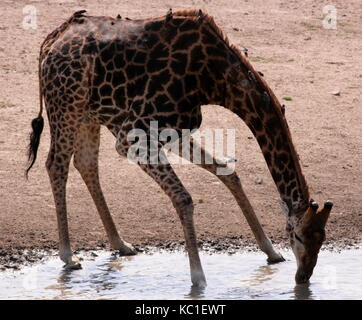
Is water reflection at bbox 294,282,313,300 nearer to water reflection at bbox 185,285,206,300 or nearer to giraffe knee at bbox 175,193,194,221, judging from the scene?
water reflection at bbox 185,285,206,300

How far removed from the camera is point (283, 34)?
51.0 feet

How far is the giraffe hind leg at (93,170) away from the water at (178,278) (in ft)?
0.43

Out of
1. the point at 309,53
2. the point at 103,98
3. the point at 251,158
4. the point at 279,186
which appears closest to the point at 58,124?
the point at 103,98

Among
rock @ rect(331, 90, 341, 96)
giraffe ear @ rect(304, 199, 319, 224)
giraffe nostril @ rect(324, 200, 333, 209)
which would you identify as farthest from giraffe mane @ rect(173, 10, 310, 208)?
rock @ rect(331, 90, 341, 96)

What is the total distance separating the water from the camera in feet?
29.2

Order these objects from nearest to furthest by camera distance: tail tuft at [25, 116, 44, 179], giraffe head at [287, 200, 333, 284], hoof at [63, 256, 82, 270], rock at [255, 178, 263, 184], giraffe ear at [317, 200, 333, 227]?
giraffe ear at [317, 200, 333, 227]
giraffe head at [287, 200, 333, 284]
hoof at [63, 256, 82, 270]
tail tuft at [25, 116, 44, 179]
rock at [255, 178, 263, 184]

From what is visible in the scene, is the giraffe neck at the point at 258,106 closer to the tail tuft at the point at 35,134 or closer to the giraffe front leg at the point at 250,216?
the giraffe front leg at the point at 250,216

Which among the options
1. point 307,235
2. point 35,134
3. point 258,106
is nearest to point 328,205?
point 307,235

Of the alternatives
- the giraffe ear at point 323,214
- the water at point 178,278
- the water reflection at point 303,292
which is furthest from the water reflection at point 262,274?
the giraffe ear at point 323,214

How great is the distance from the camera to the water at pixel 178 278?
29.2 ft

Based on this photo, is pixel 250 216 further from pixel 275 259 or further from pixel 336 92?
pixel 336 92

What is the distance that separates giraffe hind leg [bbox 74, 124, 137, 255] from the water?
5.1 inches

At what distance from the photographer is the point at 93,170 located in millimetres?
9875

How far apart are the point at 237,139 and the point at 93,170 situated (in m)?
2.89
